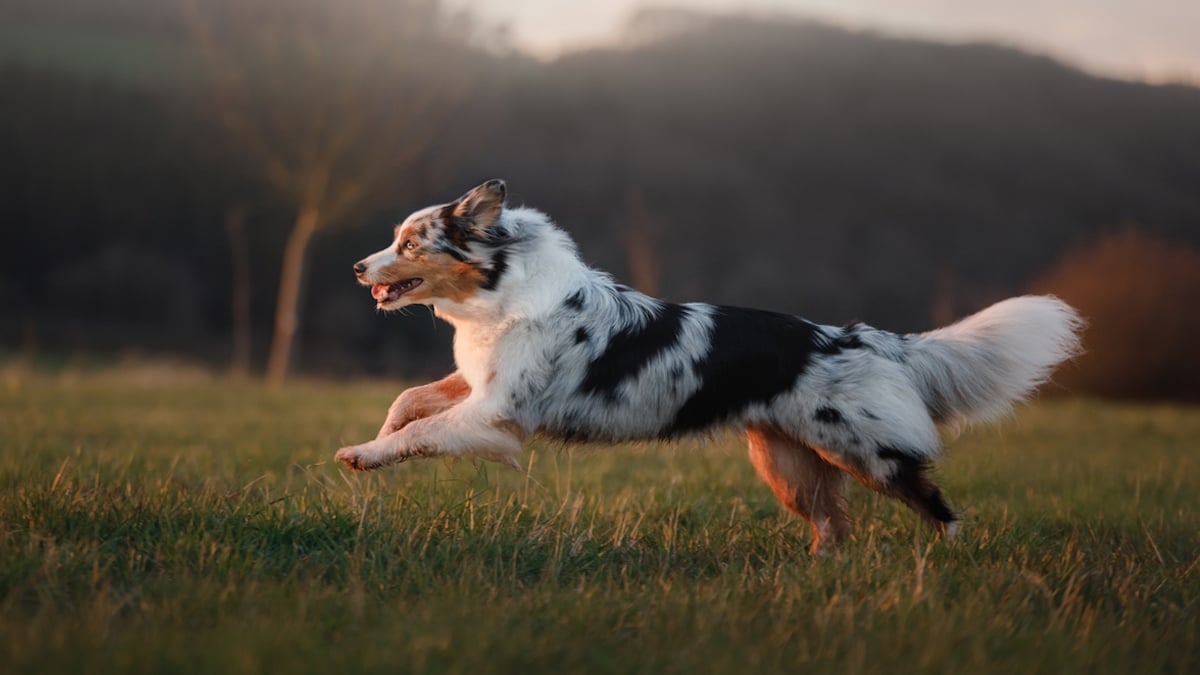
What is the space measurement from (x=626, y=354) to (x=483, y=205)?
1027 mm

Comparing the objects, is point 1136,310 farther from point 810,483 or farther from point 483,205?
point 483,205

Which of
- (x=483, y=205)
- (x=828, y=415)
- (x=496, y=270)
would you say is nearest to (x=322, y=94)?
(x=483, y=205)

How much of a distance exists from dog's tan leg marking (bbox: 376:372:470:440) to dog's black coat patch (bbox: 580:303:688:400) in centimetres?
71

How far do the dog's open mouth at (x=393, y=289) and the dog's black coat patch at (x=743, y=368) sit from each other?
1477mm

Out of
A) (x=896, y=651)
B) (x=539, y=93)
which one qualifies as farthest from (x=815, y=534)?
(x=539, y=93)

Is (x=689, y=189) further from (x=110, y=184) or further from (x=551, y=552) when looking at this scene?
(x=551, y=552)

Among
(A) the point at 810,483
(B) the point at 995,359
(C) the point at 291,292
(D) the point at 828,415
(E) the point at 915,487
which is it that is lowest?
(C) the point at 291,292

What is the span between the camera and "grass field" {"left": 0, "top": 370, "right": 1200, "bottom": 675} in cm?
304

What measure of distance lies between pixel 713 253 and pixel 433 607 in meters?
26.4

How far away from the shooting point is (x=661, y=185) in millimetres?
30453

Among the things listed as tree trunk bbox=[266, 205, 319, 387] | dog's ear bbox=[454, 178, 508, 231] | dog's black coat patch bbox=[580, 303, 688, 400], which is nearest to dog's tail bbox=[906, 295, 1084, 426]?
dog's black coat patch bbox=[580, 303, 688, 400]

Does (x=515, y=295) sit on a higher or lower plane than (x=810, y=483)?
higher

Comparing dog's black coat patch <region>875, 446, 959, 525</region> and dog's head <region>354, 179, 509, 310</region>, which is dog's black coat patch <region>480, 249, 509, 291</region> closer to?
dog's head <region>354, 179, 509, 310</region>

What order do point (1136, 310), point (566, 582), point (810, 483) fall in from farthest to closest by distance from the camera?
point (1136, 310) → point (810, 483) → point (566, 582)
